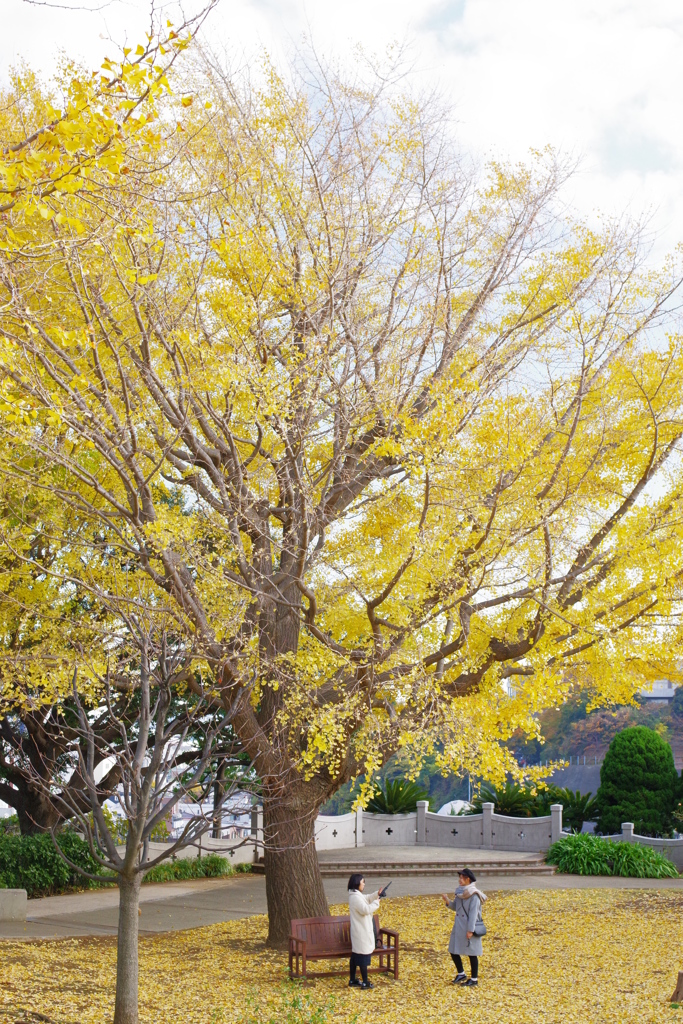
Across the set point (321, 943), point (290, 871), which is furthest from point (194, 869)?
point (321, 943)

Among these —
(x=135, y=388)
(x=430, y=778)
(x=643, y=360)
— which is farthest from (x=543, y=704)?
(x=430, y=778)

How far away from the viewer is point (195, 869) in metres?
18.2

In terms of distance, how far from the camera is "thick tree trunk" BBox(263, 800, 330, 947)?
10945 mm

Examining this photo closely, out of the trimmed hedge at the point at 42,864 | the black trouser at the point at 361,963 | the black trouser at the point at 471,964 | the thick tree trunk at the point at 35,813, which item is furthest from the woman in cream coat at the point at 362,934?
the thick tree trunk at the point at 35,813

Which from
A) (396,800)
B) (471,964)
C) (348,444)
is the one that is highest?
(348,444)

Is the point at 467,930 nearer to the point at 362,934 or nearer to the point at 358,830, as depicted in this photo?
the point at 362,934

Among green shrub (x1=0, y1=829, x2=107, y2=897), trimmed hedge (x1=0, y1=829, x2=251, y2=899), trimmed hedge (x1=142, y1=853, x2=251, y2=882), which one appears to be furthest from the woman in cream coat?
trimmed hedge (x1=142, y1=853, x2=251, y2=882)

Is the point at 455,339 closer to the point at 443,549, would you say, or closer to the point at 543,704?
the point at 443,549

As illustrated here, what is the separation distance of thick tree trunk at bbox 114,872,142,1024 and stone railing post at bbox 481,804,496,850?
15.7m

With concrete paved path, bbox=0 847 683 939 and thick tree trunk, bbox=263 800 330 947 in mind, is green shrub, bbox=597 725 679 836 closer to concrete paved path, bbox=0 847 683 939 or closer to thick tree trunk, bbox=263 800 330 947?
concrete paved path, bbox=0 847 683 939

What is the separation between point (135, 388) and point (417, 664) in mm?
4324

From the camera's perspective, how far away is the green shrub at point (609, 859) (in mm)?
18531

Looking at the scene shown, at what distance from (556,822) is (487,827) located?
1.90 metres

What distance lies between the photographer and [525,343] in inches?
417
